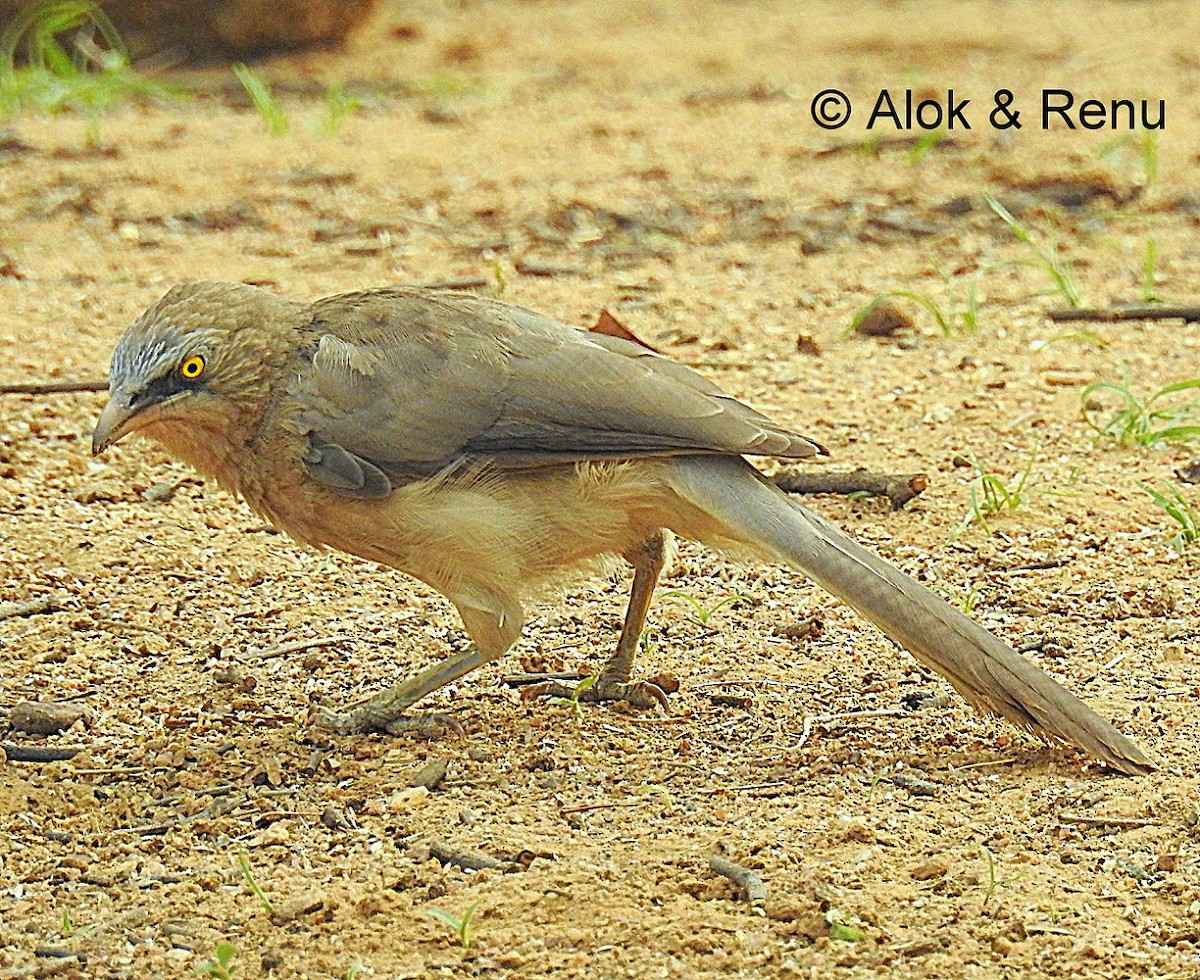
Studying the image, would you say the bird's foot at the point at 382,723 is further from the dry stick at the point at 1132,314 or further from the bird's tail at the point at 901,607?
the dry stick at the point at 1132,314

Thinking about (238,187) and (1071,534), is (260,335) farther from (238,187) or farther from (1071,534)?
(238,187)

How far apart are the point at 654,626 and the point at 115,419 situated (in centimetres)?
169

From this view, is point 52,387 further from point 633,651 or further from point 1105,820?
point 1105,820

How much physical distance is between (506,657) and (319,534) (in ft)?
2.68

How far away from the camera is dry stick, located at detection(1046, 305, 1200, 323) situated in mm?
7305

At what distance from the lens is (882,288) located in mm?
8023

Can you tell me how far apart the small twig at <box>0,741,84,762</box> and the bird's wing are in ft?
3.06

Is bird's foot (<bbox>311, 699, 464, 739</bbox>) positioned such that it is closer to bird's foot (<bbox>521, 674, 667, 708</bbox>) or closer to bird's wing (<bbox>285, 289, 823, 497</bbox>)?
bird's foot (<bbox>521, 674, 667, 708</bbox>)

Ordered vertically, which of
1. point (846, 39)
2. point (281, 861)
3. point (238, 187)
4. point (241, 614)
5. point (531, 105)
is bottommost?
point (281, 861)

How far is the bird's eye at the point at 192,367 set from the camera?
14.7 feet

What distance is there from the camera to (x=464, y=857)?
393cm

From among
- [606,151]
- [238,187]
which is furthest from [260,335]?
[606,151]

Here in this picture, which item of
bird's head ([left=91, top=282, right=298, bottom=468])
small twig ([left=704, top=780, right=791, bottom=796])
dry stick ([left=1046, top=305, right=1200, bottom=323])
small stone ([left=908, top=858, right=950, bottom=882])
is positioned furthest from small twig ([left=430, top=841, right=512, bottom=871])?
dry stick ([left=1046, top=305, right=1200, bottom=323])

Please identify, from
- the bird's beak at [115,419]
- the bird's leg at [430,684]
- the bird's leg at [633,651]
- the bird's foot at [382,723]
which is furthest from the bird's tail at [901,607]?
the bird's beak at [115,419]
